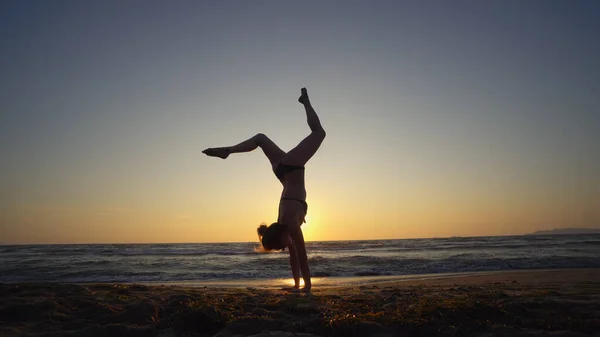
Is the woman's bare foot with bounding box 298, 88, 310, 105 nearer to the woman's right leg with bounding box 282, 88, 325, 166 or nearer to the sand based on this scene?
the woman's right leg with bounding box 282, 88, 325, 166

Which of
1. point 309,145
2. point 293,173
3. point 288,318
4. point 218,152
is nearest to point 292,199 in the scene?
point 293,173

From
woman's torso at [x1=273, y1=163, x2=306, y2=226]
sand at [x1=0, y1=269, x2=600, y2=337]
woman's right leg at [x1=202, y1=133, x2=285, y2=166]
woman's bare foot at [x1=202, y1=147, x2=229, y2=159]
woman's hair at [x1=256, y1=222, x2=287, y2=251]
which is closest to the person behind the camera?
sand at [x1=0, y1=269, x2=600, y2=337]

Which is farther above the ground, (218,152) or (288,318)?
(218,152)

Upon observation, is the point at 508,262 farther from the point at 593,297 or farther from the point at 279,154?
the point at 279,154

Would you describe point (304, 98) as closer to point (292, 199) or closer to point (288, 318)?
point (292, 199)

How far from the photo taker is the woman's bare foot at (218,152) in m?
4.61

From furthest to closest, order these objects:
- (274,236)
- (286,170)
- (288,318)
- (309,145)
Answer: (286,170)
(309,145)
(274,236)
(288,318)

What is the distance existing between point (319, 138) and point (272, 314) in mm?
2263

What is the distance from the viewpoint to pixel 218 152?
464cm

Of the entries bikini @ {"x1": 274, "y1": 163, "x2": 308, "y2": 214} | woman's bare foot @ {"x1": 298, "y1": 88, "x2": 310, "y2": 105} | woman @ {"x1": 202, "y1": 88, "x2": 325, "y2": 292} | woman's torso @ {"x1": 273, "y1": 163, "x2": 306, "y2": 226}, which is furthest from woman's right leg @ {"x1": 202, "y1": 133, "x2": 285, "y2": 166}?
woman's bare foot @ {"x1": 298, "y1": 88, "x2": 310, "y2": 105}

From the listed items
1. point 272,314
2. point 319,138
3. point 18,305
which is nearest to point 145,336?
point 272,314

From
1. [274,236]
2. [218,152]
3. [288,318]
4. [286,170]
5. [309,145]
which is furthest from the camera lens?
[286,170]

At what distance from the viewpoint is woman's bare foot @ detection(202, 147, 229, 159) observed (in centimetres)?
461

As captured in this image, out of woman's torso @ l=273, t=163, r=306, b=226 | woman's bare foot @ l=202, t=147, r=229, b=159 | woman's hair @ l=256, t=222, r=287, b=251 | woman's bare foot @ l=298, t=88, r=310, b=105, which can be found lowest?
woman's hair @ l=256, t=222, r=287, b=251
